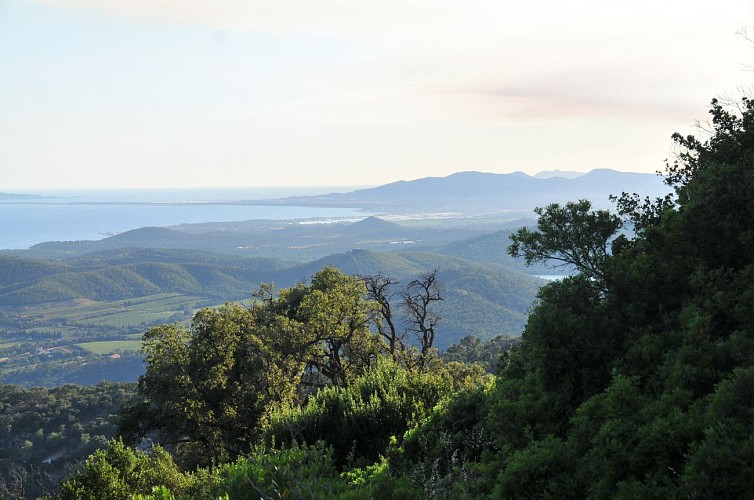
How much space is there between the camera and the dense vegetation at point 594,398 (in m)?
6.28

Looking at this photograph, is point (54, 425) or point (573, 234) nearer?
point (573, 234)

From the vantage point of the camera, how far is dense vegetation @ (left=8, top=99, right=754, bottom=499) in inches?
247

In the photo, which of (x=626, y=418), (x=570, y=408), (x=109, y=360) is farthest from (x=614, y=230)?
(x=109, y=360)

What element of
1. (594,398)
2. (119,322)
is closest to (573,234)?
(594,398)

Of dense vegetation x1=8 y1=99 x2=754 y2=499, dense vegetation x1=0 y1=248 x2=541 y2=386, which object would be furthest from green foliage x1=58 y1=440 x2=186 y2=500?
dense vegetation x1=0 y1=248 x2=541 y2=386

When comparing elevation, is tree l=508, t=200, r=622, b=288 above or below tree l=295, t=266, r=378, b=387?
above

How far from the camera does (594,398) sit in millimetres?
7672

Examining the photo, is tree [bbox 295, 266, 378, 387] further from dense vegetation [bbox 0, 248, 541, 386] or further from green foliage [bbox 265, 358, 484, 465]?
dense vegetation [bbox 0, 248, 541, 386]

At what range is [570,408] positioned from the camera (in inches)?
326

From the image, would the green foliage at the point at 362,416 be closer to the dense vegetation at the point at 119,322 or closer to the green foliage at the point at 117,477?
the green foliage at the point at 117,477

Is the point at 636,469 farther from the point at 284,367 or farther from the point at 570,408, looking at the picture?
the point at 284,367

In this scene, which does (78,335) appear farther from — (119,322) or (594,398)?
(594,398)

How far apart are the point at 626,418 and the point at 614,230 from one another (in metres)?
6.38

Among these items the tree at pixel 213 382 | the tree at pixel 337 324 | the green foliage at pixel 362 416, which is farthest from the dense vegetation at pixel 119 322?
the green foliage at pixel 362 416
